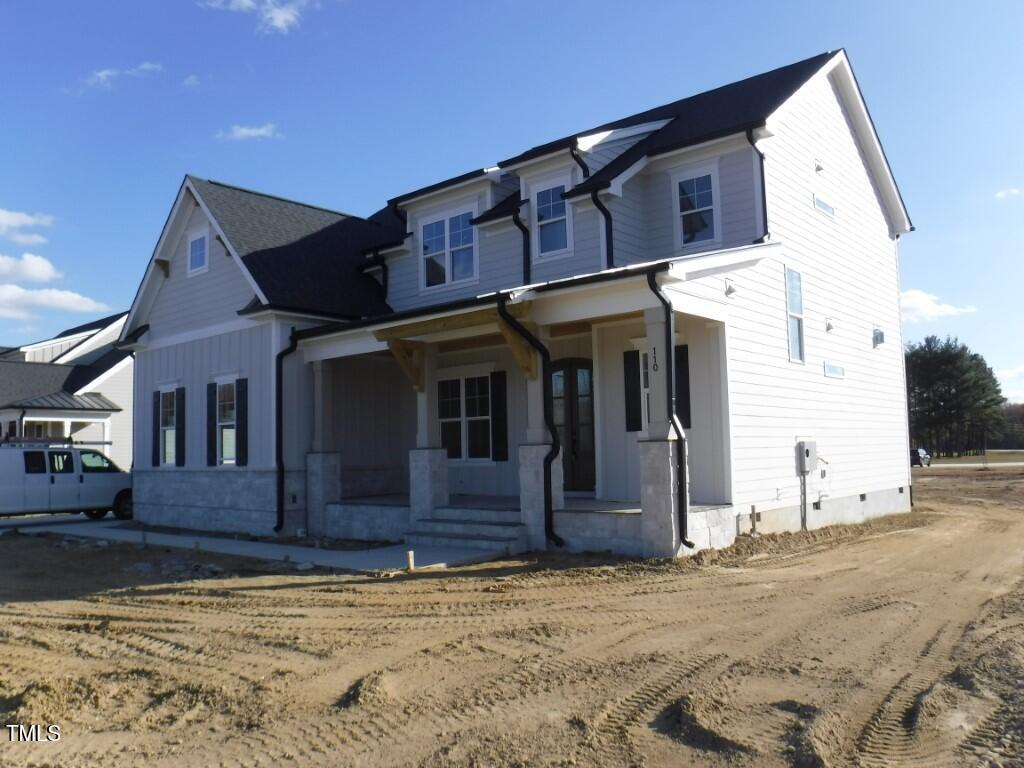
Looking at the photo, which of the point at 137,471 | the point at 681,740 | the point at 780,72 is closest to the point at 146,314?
the point at 137,471

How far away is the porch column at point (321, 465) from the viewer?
15086 mm

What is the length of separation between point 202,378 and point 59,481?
4962mm

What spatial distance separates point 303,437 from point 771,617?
32.6ft

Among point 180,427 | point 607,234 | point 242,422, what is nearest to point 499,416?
point 607,234

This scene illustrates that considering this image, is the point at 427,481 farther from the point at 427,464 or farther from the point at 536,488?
the point at 536,488

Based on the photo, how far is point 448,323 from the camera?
12.4 metres

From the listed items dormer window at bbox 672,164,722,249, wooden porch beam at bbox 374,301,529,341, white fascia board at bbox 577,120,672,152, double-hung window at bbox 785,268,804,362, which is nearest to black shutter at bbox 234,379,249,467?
wooden porch beam at bbox 374,301,529,341

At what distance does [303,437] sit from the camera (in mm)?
15516

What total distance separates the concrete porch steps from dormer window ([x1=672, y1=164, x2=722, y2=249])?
5725 mm

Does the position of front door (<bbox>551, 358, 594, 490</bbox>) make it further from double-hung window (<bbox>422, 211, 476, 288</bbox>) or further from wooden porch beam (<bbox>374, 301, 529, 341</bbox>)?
double-hung window (<bbox>422, 211, 476, 288</bbox>)

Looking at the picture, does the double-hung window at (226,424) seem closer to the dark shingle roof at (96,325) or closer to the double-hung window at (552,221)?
the double-hung window at (552,221)

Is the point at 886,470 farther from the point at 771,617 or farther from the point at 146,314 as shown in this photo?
the point at 146,314

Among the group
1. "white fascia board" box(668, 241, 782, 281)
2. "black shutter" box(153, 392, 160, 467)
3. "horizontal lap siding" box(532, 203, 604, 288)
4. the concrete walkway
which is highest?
"horizontal lap siding" box(532, 203, 604, 288)

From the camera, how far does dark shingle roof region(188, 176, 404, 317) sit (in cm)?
1602
